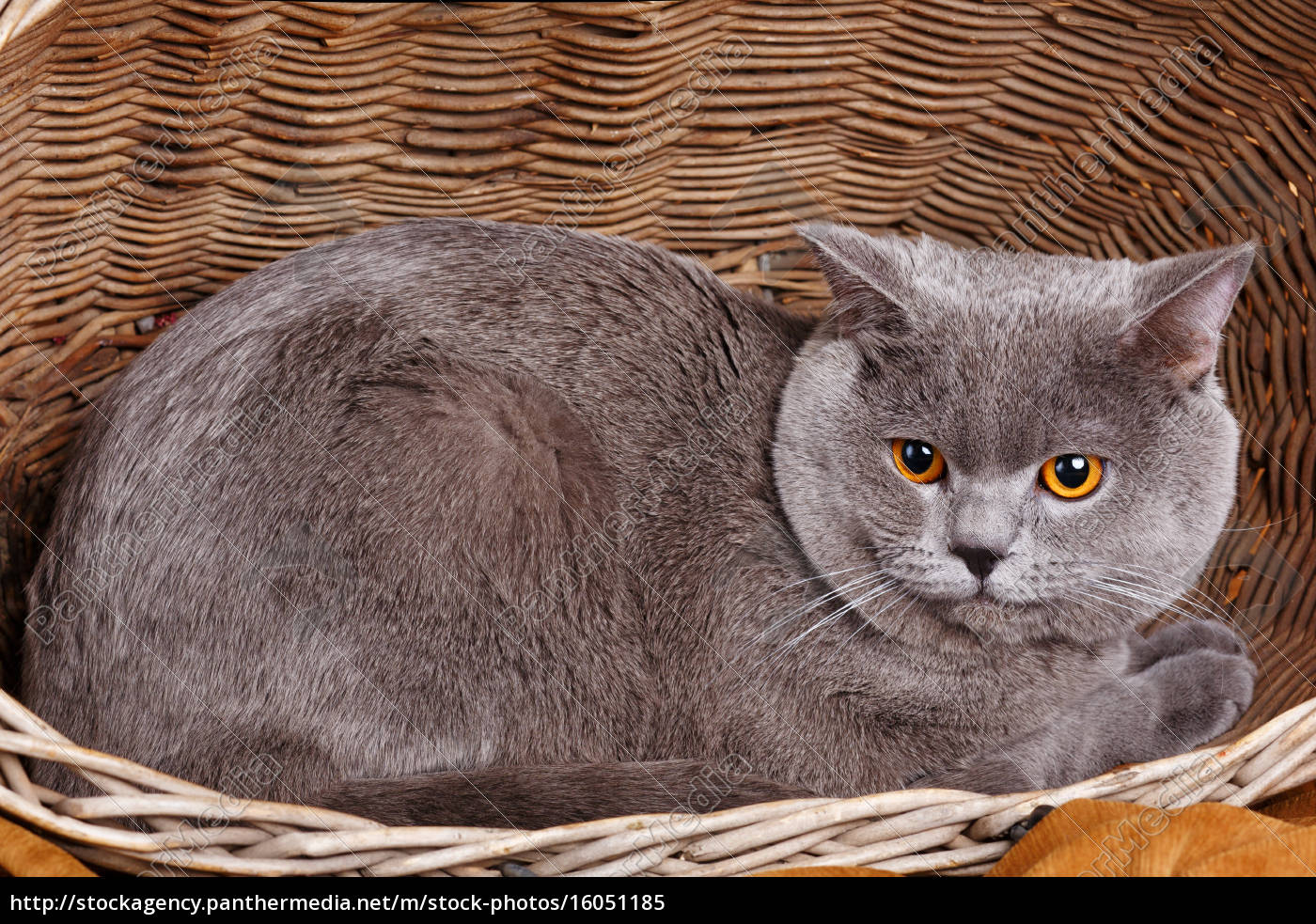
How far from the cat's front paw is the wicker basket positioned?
0.04 metres

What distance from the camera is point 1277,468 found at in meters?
1.72

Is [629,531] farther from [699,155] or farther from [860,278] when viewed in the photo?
[699,155]

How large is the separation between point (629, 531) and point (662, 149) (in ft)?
2.81

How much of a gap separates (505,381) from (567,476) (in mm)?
160

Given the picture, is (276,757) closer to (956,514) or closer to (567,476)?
(567,476)

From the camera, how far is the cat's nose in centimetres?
127

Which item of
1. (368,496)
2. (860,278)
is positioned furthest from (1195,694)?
(368,496)

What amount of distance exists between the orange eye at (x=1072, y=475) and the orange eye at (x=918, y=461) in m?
0.13

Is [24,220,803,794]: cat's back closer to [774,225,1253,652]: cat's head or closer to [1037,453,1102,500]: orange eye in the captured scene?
[774,225,1253,652]: cat's head

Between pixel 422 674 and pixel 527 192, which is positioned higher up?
pixel 527 192

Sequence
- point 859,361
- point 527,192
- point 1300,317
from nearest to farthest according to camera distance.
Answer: point 859,361, point 1300,317, point 527,192

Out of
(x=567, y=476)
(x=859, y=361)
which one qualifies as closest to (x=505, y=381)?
(x=567, y=476)

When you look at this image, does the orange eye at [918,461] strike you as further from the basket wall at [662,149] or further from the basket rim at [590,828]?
the basket wall at [662,149]

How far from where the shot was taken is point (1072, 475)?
131cm
